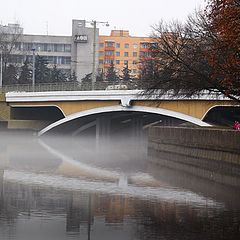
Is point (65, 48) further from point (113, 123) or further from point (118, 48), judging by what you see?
point (113, 123)

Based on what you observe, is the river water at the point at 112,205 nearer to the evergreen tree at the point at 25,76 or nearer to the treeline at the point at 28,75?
the evergreen tree at the point at 25,76

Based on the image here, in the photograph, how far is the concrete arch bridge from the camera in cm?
4781

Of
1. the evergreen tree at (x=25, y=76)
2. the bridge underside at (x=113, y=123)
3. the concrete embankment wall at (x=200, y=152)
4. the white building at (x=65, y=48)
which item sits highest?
the white building at (x=65, y=48)

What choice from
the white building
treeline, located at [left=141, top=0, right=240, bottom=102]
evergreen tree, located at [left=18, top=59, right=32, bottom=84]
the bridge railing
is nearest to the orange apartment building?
the white building

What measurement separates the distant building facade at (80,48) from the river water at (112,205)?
78.0 m

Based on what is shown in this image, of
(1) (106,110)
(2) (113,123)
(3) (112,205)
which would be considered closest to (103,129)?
(2) (113,123)

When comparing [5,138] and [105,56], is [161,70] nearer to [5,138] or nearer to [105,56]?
[5,138]

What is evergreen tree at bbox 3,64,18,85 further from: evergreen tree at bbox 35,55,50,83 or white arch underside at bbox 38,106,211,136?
white arch underside at bbox 38,106,211,136

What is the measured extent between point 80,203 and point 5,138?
4478 centimetres

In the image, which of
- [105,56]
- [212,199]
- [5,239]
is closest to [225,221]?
[212,199]

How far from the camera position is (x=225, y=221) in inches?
655

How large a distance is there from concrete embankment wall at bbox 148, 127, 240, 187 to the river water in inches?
60.5

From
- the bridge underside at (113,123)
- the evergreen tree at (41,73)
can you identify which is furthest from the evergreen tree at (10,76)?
the bridge underside at (113,123)

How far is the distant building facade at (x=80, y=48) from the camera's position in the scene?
114 meters
